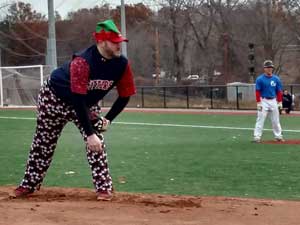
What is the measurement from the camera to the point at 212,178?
10812mm

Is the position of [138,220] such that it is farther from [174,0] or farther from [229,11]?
[174,0]

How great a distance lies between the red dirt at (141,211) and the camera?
6.08 meters

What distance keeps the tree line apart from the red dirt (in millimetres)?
44854

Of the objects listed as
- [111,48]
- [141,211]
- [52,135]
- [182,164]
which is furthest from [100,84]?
[182,164]

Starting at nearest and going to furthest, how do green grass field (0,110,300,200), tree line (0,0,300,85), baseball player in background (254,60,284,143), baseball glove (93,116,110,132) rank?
1. baseball glove (93,116,110,132)
2. green grass field (0,110,300,200)
3. baseball player in background (254,60,284,143)
4. tree line (0,0,300,85)

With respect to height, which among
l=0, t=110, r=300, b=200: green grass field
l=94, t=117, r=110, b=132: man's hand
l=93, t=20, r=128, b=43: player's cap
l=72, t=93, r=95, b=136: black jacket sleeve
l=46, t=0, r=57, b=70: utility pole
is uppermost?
l=46, t=0, r=57, b=70: utility pole

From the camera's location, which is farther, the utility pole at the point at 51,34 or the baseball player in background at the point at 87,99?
the utility pole at the point at 51,34

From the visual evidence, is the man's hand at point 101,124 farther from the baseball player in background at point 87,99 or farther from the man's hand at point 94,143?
the man's hand at point 94,143

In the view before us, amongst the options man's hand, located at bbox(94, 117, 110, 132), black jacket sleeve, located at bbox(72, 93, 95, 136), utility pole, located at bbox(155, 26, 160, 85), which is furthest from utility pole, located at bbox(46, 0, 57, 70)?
utility pole, located at bbox(155, 26, 160, 85)

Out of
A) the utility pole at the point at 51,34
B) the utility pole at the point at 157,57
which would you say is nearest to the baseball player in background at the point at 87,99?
the utility pole at the point at 51,34

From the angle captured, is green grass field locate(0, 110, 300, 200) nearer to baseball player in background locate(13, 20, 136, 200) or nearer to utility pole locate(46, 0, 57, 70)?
baseball player in background locate(13, 20, 136, 200)

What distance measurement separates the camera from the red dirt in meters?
6.08

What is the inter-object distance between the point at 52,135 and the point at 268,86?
1031cm

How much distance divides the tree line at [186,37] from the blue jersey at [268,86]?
34784 mm
